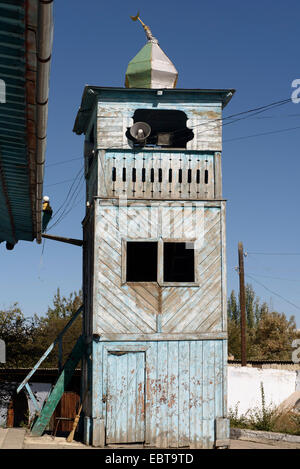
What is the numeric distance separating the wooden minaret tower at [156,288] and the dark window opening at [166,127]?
234 centimetres

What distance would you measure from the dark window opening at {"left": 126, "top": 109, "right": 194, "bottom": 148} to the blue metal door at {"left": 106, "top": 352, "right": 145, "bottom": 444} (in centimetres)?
688

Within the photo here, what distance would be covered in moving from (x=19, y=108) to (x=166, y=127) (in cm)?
1297

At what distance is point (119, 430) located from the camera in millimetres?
16141

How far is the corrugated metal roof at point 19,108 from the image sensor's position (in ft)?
21.0

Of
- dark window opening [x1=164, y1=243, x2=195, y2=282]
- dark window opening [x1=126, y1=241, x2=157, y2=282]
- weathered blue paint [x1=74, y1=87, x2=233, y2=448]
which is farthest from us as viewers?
dark window opening [x1=126, y1=241, x2=157, y2=282]

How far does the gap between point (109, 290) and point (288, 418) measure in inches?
321

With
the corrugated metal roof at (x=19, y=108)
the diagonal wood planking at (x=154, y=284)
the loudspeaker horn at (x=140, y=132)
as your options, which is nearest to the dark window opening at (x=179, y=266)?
the diagonal wood planking at (x=154, y=284)

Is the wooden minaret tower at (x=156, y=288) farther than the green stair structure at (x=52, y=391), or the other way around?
the green stair structure at (x=52, y=391)

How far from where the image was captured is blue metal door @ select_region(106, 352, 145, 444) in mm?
16141

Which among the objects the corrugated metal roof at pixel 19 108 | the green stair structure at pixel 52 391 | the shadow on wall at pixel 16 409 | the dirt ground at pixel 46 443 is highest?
the corrugated metal roof at pixel 19 108

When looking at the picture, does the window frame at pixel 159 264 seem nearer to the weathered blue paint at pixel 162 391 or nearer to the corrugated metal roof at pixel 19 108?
the weathered blue paint at pixel 162 391

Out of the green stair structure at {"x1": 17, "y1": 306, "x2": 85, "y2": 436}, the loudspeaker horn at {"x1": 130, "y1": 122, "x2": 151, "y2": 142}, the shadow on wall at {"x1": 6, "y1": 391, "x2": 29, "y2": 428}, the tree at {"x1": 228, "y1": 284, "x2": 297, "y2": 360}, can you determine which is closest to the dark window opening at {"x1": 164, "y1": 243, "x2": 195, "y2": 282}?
the green stair structure at {"x1": 17, "y1": 306, "x2": 85, "y2": 436}

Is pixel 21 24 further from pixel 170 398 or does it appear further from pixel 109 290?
pixel 170 398

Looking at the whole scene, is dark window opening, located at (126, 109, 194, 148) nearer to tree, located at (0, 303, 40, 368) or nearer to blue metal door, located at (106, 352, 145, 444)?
blue metal door, located at (106, 352, 145, 444)
